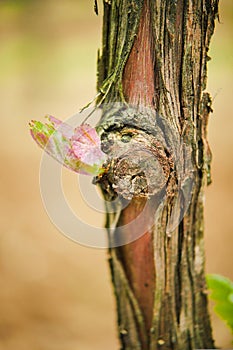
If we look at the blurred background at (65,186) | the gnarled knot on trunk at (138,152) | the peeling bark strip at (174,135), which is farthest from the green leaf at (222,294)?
the blurred background at (65,186)

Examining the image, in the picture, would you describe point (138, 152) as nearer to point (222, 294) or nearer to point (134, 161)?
point (134, 161)

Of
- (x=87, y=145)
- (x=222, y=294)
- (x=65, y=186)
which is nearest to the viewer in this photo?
(x=87, y=145)

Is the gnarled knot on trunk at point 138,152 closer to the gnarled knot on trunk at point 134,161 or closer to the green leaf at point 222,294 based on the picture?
the gnarled knot on trunk at point 134,161

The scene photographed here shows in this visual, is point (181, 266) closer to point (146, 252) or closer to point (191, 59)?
point (146, 252)

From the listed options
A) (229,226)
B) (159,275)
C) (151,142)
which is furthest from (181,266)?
(229,226)

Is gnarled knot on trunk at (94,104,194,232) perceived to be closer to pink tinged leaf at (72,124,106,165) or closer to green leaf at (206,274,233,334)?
pink tinged leaf at (72,124,106,165)

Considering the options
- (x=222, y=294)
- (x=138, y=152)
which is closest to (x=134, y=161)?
(x=138, y=152)
